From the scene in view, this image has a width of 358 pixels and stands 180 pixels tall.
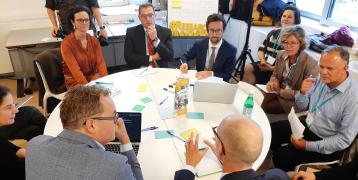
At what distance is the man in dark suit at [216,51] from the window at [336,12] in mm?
1725

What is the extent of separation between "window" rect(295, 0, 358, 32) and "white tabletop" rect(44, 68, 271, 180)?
219 centimetres

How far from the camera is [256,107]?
2.16m

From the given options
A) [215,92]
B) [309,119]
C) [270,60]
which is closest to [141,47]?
[215,92]

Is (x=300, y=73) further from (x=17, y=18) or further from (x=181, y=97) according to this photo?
(x=17, y=18)

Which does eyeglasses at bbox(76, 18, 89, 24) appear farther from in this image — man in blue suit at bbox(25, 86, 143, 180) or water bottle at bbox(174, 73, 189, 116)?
man in blue suit at bbox(25, 86, 143, 180)

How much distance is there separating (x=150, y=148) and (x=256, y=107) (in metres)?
0.92

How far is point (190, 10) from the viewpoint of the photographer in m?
4.16

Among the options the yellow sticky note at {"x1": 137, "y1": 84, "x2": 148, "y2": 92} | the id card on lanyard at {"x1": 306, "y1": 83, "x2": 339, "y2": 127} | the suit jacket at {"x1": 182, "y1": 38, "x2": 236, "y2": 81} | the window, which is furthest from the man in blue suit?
the window

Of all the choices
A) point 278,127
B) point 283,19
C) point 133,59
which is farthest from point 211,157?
point 283,19

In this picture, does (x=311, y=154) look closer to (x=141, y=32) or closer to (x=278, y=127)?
(x=278, y=127)

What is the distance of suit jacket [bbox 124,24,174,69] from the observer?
3.11m

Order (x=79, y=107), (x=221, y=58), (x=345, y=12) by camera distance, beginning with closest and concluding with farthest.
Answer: (x=79, y=107) < (x=221, y=58) < (x=345, y=12)

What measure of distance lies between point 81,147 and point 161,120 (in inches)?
35.3

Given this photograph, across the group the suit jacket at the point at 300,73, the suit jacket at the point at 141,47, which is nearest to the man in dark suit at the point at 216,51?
the suit jacket at the point at 141,47
